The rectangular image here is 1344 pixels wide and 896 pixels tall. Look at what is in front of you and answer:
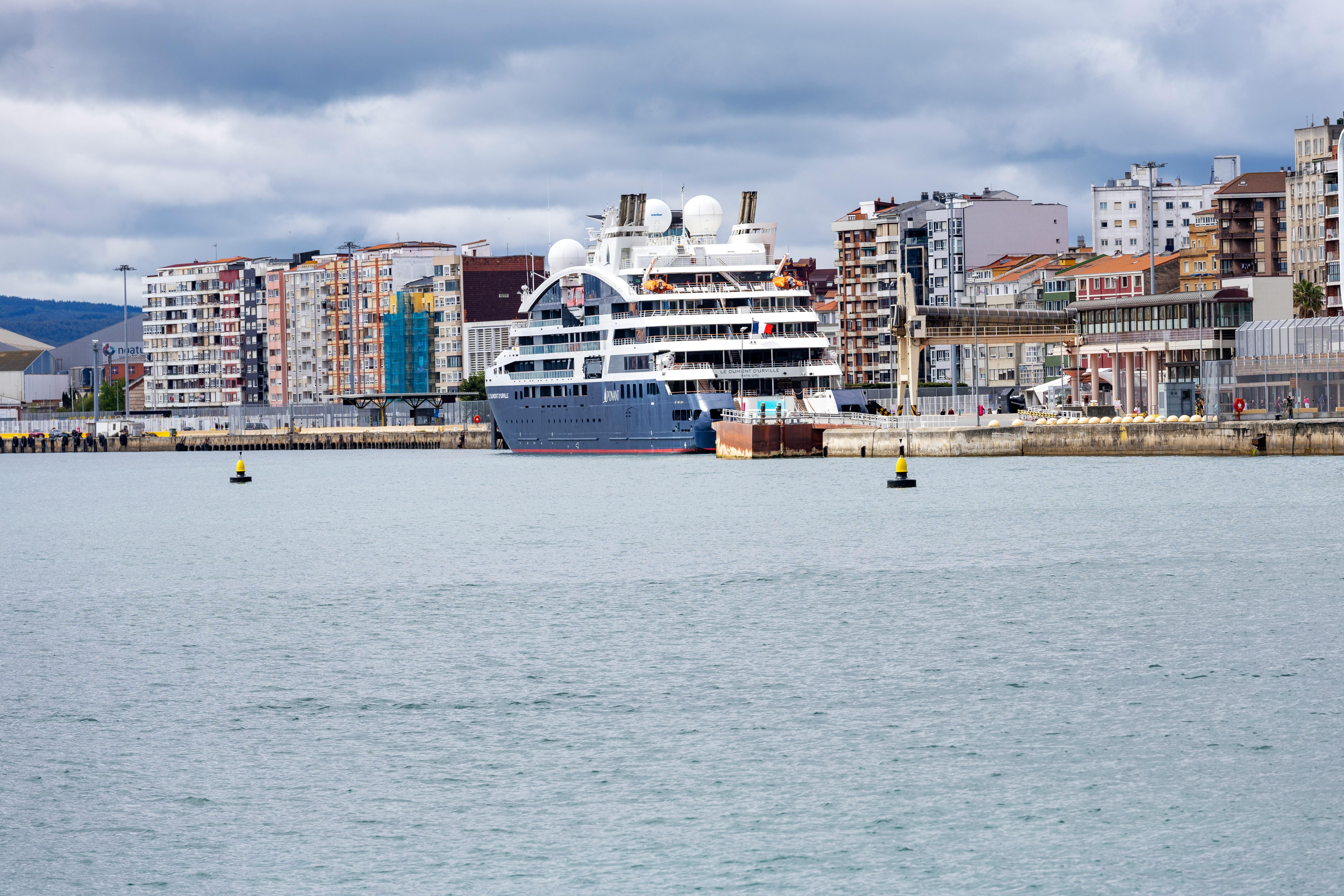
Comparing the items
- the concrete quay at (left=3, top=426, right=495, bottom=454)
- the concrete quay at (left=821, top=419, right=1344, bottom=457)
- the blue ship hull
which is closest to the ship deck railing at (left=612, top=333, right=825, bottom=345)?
the blue ship hull

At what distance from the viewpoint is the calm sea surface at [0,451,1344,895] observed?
647 inches

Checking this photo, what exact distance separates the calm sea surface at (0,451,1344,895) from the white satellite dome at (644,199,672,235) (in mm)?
54917

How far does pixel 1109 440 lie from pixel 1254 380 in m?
12.6

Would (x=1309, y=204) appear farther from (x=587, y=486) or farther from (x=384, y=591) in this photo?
(x=384, y=591)

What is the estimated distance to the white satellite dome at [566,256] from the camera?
11331 centimetres

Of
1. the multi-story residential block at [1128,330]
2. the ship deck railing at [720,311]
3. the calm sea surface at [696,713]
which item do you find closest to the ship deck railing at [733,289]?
the ship deck railing at [720,311]

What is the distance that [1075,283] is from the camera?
141750 millimetres

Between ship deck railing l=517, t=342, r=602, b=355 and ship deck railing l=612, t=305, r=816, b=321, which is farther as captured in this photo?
ship deck railing l=517, t=342, r=602, b=355

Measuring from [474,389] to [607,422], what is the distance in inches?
3075

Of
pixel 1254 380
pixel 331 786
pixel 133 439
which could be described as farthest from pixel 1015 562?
pixel 133 439

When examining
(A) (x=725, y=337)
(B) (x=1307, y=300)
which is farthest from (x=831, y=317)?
(A) (x=725, y=337)

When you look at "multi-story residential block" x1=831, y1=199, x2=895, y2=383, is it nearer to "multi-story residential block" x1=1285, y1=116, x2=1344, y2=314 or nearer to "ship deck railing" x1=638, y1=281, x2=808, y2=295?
"multi-story residential block" x1=1285, y1=116, x2=1344, y2=314

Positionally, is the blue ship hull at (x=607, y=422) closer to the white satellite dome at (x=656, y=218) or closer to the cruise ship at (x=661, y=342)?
the cruise ship at (x=661, y=342)

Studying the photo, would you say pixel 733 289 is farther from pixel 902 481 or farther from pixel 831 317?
pixel 831 317
